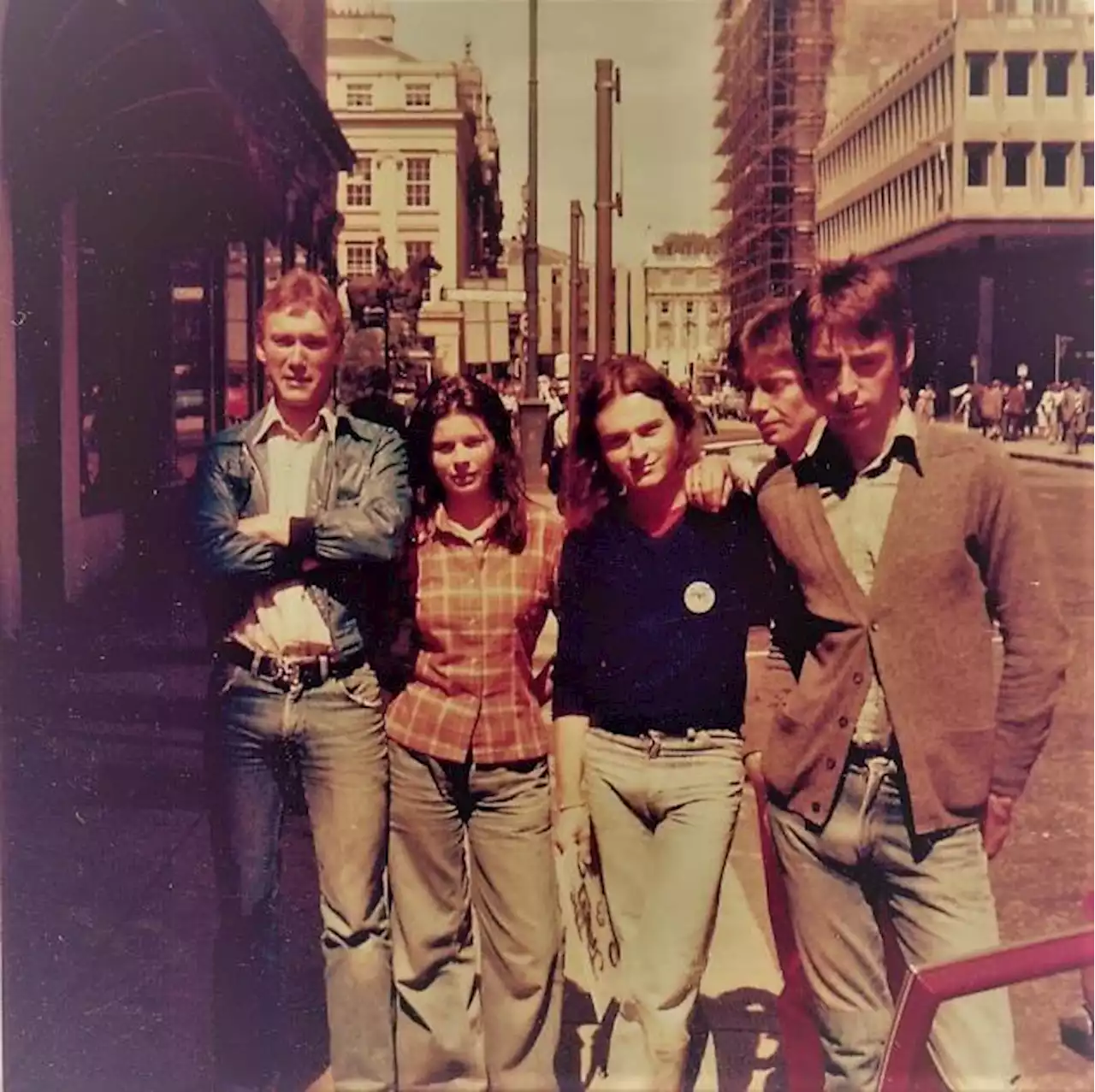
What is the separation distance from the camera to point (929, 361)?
2.92 m

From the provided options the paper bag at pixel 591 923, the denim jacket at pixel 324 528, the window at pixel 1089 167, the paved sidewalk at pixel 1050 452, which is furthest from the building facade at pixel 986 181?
the paper bag at pixel 591 923

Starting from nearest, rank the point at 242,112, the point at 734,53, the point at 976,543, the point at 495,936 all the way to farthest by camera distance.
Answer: the point at 976,543, the point at 495,936, the point at 734,53, the point at 242,112

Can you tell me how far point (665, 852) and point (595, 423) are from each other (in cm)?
86

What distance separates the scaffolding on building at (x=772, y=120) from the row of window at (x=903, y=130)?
0.11m

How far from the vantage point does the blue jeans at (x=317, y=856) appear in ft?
9.19

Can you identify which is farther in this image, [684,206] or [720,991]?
[684,206]

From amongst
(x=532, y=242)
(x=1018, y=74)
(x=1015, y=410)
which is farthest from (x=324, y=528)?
(x=1018, y=74)

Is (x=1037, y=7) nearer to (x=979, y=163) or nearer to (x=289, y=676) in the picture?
(x=979, y=163)

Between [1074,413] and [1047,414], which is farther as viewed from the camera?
[1074,413]

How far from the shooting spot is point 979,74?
135 inches

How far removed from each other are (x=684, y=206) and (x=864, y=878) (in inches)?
74.3

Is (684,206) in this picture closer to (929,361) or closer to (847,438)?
(929,361)

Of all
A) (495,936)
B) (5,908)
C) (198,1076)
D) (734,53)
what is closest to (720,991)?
(495,936)

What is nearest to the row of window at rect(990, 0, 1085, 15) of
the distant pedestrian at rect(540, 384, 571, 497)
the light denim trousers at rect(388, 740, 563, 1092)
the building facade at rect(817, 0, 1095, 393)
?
the building facade at rect(817, 0, 1095, 393)
